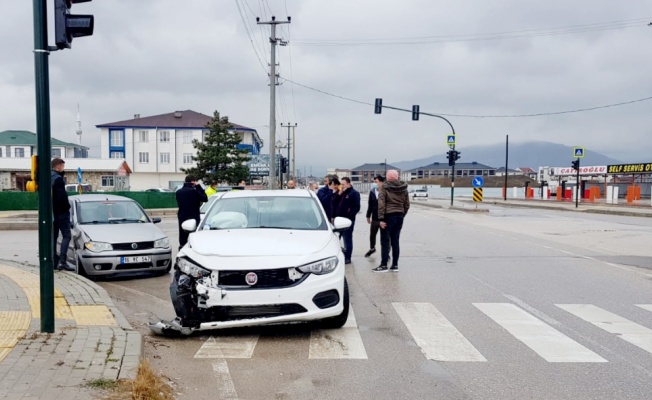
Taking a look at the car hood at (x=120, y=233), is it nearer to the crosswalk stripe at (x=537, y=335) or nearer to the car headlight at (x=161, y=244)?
the car headlight at (x=161, y=244)

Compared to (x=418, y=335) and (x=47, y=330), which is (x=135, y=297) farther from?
(x=418, y=335)

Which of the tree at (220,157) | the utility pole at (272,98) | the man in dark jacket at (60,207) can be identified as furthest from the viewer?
the tree at (220,157)

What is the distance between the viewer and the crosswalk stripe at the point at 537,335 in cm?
573

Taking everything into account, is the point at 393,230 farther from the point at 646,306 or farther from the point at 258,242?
the point at 258,242

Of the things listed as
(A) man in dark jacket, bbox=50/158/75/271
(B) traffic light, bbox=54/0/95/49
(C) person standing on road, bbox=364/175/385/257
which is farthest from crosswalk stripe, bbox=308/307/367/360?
(C) person standing on road, bbox=364/175/385/257

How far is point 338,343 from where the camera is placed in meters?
6.16

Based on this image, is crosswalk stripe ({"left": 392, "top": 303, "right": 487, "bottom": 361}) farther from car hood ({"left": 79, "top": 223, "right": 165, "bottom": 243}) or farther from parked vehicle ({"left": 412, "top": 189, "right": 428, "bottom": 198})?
parked vehicle ({"left": 412, "top": 189, "right": 428, "bottom": 198})

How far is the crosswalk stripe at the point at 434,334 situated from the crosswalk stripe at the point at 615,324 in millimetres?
1767

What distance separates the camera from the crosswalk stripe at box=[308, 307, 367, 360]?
5742mm

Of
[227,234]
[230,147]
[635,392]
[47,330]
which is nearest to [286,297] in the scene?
[227,234]

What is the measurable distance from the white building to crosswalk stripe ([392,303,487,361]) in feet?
235

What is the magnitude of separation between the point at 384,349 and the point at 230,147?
5210 cm

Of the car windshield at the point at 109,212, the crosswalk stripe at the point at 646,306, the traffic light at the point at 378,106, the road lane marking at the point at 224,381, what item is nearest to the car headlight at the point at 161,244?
the car windshield at the point at 109,212

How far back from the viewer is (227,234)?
6996mm
